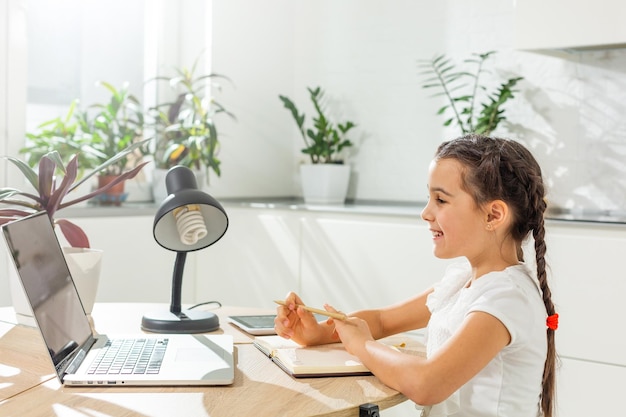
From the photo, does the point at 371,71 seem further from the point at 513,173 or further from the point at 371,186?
the point at 513,173

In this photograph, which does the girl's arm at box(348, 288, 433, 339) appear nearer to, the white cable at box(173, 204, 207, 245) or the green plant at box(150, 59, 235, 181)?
the white cable at box(173, 204, 207, 245)

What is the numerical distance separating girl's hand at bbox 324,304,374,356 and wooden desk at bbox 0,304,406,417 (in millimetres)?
75

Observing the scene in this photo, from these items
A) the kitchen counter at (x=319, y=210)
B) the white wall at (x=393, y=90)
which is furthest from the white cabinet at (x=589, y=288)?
the white wall at (x=393, y=90)

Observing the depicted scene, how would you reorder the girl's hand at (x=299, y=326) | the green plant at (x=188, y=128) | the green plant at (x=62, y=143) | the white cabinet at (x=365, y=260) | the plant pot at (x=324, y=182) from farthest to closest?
the plant pot at (x=324, y=182)
the green plant at (x=188, y=128)
the green plant at (x=62, y=143)
the white cabinet at (x=365, y=260)
the girl's hand at (x=299, y=326)

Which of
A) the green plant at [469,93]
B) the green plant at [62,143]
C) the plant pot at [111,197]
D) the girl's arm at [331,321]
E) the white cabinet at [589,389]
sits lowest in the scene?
the white cabinet at [589,389]

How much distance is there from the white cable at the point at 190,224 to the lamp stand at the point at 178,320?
61 millimetres

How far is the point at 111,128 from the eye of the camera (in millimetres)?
3514

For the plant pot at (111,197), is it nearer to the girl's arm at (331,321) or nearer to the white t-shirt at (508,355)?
the girl's arm at (331,321)

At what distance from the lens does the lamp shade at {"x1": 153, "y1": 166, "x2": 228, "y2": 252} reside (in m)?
1.72

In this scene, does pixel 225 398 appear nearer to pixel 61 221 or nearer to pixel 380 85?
pixel 61 221

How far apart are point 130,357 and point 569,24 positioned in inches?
81.3

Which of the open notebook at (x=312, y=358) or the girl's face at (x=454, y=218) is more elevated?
the girl's face at (x=454, y=218)

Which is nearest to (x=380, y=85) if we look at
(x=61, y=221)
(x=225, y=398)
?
(x=61, y=221)

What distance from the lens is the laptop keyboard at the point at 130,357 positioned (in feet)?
4.66
